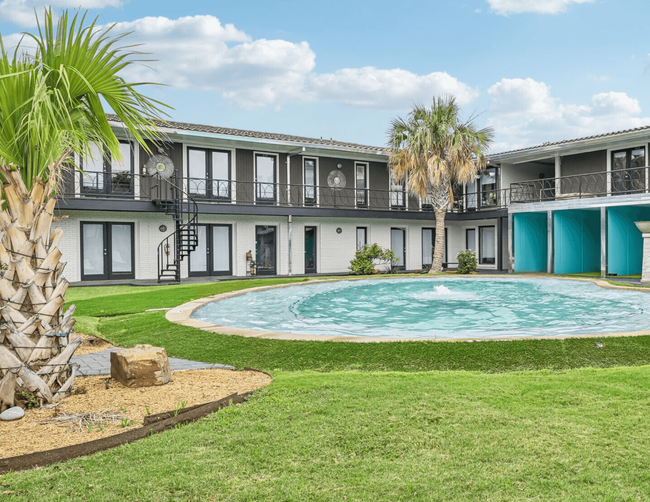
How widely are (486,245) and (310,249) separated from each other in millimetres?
8718

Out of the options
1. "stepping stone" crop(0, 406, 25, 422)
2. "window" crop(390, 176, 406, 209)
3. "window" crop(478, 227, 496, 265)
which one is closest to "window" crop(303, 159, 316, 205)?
"window" crop(390, 176, 406, 209)

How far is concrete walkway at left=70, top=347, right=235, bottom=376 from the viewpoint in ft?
17.4

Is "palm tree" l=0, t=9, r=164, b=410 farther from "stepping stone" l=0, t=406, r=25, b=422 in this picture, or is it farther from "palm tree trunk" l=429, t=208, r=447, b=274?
"palm tree trunk" l=429, t=208, r=447, b=274

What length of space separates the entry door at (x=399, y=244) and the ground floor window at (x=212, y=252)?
25.1 feet

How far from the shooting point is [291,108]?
128 feet

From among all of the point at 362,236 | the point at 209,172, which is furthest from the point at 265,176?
the point at 362,236

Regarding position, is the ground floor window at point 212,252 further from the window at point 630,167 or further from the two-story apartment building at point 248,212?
the window at point 630,167

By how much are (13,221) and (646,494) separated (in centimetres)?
401

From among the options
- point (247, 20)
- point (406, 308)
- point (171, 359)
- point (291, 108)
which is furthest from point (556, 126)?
point (171, 359)

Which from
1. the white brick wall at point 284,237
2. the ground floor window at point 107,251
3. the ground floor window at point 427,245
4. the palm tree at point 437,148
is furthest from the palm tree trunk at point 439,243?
the ground floor window at point 107,251

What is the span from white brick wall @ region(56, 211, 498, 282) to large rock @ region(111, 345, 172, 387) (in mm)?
13171

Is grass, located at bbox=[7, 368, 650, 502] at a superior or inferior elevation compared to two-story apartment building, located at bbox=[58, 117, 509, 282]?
inferior

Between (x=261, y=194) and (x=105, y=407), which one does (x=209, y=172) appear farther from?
(x=105, y=407)

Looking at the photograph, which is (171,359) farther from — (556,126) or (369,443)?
(556,126)
